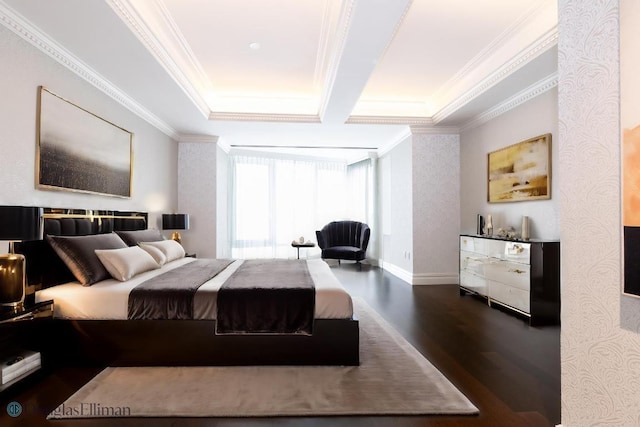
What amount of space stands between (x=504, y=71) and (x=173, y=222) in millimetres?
4614

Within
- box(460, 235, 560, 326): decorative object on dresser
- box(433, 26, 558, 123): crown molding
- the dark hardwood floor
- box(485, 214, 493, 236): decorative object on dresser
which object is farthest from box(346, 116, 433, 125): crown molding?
Result: the dark hardwood floor

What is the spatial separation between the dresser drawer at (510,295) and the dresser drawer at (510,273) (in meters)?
0.05

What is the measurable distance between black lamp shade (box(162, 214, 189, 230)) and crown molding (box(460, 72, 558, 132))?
446 centimetres

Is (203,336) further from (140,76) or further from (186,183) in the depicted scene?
(186,183)

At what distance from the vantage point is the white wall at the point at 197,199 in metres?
5.79

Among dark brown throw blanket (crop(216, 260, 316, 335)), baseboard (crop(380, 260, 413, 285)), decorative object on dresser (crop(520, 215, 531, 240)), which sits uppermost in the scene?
decorative object on dresser (crop(520, 215, 531, 240))

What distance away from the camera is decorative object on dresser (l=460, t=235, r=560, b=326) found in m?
3.39

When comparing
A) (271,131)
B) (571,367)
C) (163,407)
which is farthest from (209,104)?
(571,367)

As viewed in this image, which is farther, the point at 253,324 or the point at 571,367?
the point at 253,324

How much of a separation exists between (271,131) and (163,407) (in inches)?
173

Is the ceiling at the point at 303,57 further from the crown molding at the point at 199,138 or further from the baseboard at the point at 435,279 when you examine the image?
the baseboard at the point at 435,279

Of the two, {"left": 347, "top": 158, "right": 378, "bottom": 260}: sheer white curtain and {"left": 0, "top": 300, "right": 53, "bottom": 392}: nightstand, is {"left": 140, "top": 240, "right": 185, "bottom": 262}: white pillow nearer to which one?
{"left": 0, "top": 300, "right": 53, "bottom": 392}: nightstand

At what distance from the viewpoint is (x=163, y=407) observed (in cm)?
193

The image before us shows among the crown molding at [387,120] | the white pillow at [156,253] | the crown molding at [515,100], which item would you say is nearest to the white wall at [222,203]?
the white pillow at [156,253]
